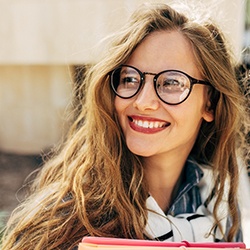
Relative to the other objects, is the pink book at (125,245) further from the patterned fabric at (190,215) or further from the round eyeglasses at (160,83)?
the round eyeglasses at (160,83)

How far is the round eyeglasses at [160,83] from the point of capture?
2.05m

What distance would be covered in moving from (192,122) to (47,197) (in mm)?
657

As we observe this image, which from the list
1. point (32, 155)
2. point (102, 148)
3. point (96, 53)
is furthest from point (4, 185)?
point (102, 148)

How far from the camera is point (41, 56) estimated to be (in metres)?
6.25

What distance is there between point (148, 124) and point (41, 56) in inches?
172

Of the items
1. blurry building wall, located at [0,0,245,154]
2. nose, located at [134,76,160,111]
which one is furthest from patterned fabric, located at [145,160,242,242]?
blurry building wall, located at [0,0,245,154]

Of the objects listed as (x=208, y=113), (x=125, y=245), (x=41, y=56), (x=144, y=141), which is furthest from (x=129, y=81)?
(x=41, y=56)

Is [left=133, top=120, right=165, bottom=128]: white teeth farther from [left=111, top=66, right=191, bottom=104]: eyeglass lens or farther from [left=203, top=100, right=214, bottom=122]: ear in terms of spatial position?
[left=203, top=100, right=214, bottom=122]: ear

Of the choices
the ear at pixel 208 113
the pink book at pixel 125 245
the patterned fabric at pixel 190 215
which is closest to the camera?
the pink book at pixel 125 245

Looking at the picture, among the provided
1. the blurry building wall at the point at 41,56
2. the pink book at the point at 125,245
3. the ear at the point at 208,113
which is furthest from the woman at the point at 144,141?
the blurry building wall at the point at 41,56

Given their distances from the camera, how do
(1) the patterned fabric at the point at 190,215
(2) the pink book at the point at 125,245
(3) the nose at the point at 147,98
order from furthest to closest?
(1) the patterned fabric at the point at 190,215 → (3) the nose at the point at 147,98 → (2) the pink book at the point at 125,245

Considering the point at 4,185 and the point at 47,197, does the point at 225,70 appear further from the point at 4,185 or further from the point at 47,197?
the point at 4,185

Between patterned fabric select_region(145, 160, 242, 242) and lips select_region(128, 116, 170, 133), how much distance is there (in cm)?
30

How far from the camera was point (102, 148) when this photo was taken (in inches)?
85.0
